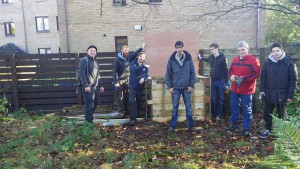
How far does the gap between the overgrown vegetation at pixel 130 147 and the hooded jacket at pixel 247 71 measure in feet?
3.36

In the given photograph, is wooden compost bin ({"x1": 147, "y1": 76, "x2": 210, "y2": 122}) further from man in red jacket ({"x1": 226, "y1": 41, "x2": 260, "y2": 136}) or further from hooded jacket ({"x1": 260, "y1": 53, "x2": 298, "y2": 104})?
hooded jacket ({"x1": 260, "y1": 53, "x2": 298, "y2": 104})

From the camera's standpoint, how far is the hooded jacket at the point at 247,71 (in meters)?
5.36

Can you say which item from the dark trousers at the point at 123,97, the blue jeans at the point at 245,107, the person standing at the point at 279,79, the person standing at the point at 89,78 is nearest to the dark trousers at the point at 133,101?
the dark trousers at the point at 123,97

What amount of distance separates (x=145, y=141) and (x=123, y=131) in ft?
3.00

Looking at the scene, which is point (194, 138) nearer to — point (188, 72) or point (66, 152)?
point (188, 72)

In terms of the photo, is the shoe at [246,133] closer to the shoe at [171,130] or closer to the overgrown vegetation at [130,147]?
the overgrown vegetation at [130,147]

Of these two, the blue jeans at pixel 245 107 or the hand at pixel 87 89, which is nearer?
the blue jeans at pixel 245 107

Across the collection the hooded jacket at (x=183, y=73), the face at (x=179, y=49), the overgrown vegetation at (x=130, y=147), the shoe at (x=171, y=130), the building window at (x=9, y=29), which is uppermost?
the building window at (x=9, y=29)

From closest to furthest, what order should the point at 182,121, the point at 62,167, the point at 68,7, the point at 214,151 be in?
the point at 62,167, the point at 214,151, the point at 182,121, the point at 68,7

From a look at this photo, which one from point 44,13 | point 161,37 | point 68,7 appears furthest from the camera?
point 44,13

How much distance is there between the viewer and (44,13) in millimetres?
29734

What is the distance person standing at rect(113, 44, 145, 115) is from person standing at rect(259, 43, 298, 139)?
118 inches

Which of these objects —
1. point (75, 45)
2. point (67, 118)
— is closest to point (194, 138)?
point (67, 118)

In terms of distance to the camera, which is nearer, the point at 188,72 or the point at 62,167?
the point at 62,167
